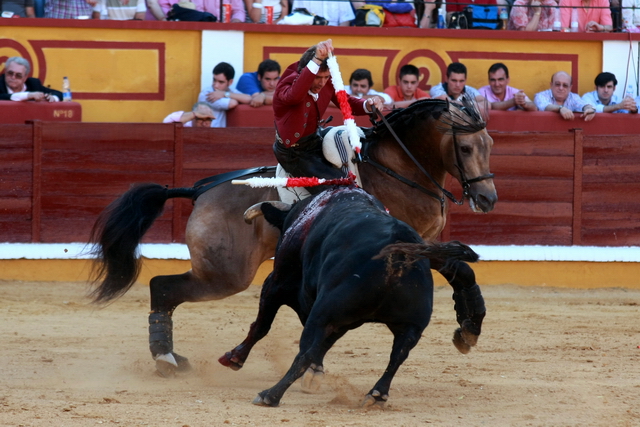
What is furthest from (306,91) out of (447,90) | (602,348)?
(447,90)

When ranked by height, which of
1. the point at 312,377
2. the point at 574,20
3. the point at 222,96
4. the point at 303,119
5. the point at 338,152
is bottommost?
the point at 312,377

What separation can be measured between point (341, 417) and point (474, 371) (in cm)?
143

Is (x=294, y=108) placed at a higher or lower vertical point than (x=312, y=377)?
higher

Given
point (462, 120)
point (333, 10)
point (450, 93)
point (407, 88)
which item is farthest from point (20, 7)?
point (462, 120)

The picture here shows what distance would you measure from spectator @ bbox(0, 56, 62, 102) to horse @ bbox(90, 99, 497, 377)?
10.7 ft

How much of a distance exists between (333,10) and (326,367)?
5.16 m

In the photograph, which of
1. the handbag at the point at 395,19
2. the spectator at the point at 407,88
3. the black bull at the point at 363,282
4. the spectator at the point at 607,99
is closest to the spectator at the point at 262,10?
the handbag at the point at 395,19

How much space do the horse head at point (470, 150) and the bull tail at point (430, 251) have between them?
1.27 meters

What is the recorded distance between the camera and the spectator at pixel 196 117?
8.01 m

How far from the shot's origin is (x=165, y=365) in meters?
4.64

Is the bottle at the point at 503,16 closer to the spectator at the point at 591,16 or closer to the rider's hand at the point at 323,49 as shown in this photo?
the spectator at the point at 591,16

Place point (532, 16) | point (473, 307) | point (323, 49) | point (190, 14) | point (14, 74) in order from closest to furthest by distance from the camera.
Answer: point (473, 307)
point (323, 49)
point (14, 74)
point (190, 14)
point (532, 16)

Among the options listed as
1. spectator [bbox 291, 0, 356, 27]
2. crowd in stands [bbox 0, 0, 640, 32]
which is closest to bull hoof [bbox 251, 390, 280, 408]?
crowd in stands [bbox 0, 0, 640, 32]

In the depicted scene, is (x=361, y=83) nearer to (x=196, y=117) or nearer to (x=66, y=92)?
(x=196, y=117)
